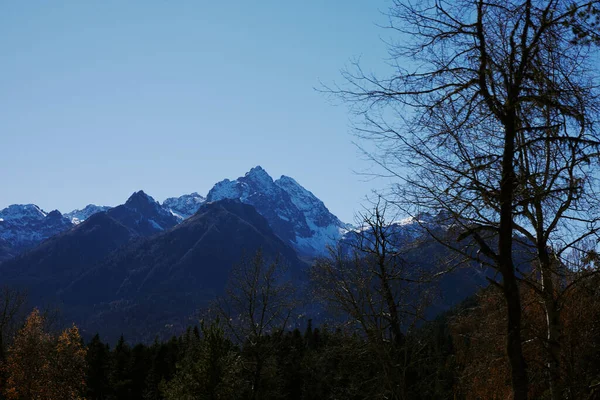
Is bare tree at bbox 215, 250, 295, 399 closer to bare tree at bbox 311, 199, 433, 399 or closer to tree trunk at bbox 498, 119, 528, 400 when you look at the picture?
bare tree at bbox 311, 199, 433, 399

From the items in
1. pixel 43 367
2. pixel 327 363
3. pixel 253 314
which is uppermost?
pixel 253 314

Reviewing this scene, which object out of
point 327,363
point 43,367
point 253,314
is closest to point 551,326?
point 253,314

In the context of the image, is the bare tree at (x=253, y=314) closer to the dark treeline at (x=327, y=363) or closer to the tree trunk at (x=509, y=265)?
the dark treeline at (x=327, y=363)

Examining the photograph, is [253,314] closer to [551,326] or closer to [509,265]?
[551,326]

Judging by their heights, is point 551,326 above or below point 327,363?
above

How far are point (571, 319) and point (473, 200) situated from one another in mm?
9831

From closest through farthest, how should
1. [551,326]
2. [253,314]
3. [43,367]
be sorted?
[551,326] < [253,314] < [43,367]

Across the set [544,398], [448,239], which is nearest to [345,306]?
[544,398]

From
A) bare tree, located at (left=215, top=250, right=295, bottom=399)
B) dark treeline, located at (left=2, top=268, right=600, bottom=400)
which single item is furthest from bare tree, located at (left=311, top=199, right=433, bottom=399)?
bare tree, located at (left=215, top=250, right=295, bottom=399)

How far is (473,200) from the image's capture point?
21.2 ft

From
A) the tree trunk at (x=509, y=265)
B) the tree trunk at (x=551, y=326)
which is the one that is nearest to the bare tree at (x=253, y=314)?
the tree trunk at (x=551, y=326)

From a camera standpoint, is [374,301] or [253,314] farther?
[253,314]

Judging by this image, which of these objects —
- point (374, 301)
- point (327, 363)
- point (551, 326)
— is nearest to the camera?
point (551, 326)

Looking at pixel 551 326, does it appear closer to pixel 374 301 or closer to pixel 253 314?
pixel 374 301
